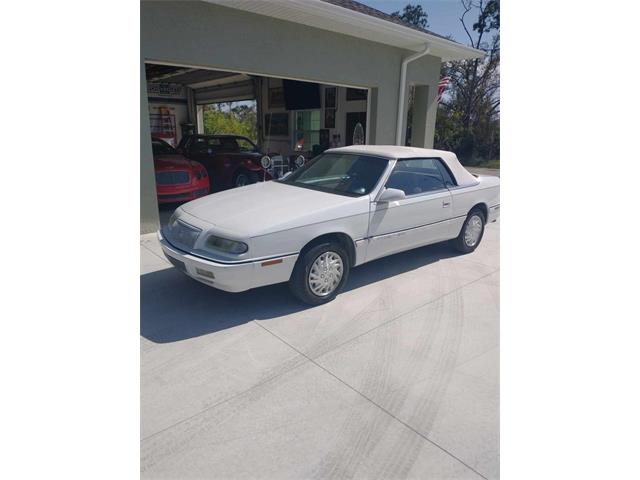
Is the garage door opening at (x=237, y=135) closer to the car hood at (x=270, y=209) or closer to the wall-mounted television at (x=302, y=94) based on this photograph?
the wall-mounted television at (x=302, y=94)

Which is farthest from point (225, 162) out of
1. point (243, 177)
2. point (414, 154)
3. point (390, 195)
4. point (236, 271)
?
point (236, 271)

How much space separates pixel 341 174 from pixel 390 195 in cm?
79

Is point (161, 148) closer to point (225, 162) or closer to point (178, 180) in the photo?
point (225, 162)

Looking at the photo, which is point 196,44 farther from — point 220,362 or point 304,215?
point 220,362

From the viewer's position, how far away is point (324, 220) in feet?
12.3

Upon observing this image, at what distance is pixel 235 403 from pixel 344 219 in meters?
A: 1.99

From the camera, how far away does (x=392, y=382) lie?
280 cm

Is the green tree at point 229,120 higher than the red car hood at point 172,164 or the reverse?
higher

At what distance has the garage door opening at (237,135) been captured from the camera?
26.6ft

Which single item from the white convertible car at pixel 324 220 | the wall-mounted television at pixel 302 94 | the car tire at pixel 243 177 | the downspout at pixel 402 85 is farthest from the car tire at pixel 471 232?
the wall-mounted television at pixel 302 94

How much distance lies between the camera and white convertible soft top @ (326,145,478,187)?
15.4 ft

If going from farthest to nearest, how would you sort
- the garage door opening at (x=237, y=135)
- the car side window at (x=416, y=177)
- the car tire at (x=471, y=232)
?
1. the garage door opening at (x=237, y=135)
2. the car tire at (x=471, y=232)
3. the car side window at (x=416, y=177)

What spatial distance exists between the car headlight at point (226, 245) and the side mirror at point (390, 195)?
5.12 feet

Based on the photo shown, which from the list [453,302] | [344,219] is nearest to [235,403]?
[344,219]
